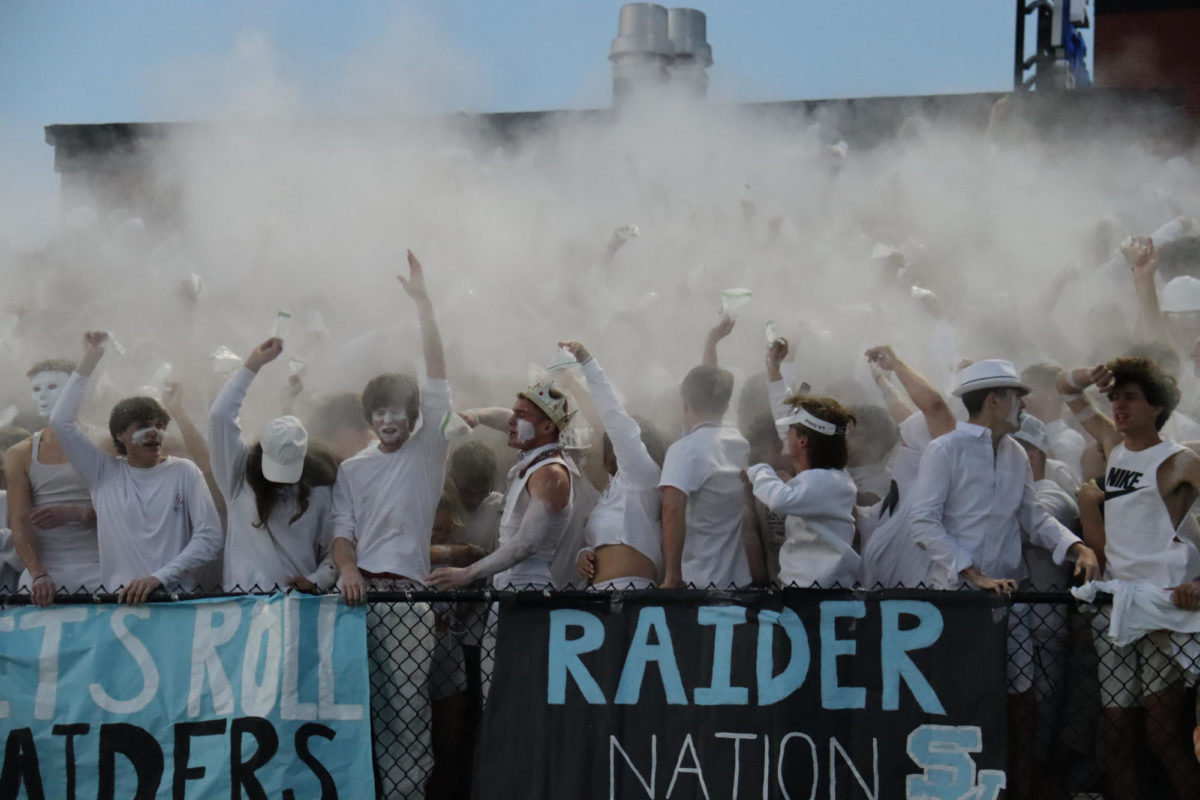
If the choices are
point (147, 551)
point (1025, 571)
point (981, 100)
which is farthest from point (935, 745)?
point (981, 100)

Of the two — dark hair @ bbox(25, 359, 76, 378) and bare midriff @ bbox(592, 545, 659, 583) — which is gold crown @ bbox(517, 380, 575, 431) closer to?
bare midriff @ bbox(592, 545, 659, 583)

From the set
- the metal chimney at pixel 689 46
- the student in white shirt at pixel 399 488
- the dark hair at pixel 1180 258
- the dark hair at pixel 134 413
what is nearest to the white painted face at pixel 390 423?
Result: the student in white shirt at pixel 399 488

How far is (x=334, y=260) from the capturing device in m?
8.43

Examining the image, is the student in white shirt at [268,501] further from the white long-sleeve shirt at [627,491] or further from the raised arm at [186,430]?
the white long-sleeve shirt at [627,491]

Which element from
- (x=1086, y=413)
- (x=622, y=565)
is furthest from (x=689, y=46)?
(x=622, y=565)

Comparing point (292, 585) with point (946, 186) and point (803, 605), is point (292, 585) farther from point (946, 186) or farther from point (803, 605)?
point (946, 186)

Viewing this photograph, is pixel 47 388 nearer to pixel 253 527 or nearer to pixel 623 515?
pixel 253 527

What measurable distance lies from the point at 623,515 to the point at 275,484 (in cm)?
117

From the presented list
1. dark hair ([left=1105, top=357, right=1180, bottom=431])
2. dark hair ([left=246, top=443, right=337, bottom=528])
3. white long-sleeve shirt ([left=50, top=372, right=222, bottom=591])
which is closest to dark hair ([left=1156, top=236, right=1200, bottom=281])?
dark hair ([left=1105, top=357, right=1180, bottom=431])

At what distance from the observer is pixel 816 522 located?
4.59m

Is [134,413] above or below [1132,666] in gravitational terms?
above

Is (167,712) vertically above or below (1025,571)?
below

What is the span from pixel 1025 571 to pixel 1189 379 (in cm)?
144

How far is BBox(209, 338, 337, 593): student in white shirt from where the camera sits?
477 centimetres
